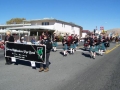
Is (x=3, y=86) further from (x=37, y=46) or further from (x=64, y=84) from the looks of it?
(x=37, y=46)

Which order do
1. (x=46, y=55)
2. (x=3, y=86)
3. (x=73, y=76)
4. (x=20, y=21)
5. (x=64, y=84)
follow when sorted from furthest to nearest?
(x=20, y=21) < (x=46, y=55) < (x=73, y=76) < (x=64, y=84) < (x=3, y=86)

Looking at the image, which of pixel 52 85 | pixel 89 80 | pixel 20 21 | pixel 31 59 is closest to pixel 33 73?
pixel 31 59

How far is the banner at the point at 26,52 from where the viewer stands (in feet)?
24.0

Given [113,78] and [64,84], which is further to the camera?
[113,78]

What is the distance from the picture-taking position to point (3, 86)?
17.3 feet

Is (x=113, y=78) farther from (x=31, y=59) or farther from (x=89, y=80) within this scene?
(x=31, y=59)

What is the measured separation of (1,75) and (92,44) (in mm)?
7345

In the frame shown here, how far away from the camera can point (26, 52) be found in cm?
787

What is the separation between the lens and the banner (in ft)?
24.0

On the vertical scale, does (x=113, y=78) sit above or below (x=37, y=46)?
below

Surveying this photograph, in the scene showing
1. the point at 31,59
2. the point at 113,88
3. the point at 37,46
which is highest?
the point at 37,46

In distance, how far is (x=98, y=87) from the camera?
5.39 meters

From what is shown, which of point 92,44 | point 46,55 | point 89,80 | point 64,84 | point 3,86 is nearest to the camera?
point 3,86

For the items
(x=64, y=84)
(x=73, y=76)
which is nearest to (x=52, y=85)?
(x=64, y=84)
